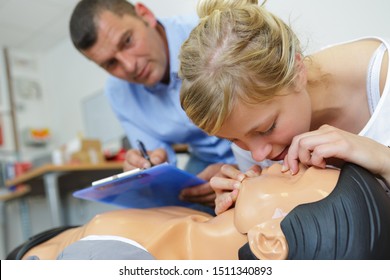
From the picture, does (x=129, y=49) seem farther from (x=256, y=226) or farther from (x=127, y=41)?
(x=256, y=226)

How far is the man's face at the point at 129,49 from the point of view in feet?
4.81

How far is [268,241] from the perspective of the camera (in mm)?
619

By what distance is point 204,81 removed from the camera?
Answer: 32.5 inches

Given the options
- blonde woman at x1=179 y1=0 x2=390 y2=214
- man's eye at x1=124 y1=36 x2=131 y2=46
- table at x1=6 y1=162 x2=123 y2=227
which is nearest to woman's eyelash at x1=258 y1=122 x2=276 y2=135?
blonde woman at x1=179 y1=0 x2=390 y2=214

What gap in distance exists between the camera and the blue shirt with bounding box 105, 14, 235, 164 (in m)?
1.58

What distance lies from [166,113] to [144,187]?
0.64m

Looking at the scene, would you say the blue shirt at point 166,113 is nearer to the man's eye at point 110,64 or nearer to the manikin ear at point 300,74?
the man's eye at point 110,64

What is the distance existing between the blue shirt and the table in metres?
1.17

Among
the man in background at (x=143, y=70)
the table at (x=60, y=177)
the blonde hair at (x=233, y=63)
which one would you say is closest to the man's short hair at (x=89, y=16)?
the man in background at (x=143, y=70)

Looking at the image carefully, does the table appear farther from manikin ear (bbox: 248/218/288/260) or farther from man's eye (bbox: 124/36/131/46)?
manikin ear (bbox: 248/218/288/260)

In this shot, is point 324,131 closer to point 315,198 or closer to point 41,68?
point 315,198
